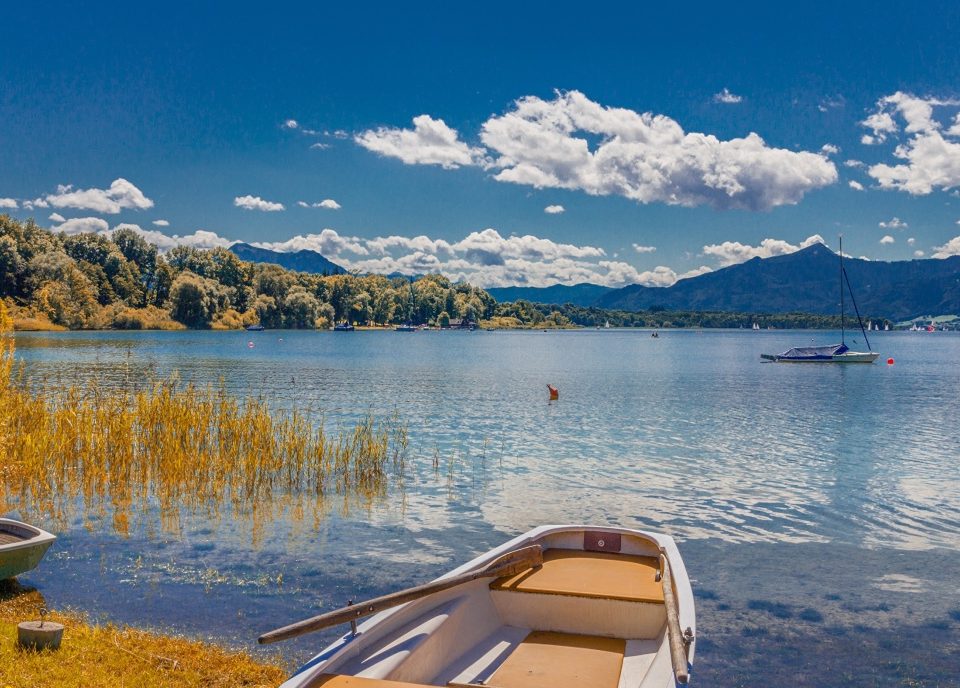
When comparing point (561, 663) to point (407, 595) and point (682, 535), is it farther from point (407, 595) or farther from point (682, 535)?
point (682, 535)

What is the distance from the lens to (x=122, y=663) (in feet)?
27.2

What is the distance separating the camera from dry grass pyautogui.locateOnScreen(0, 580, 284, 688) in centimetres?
762

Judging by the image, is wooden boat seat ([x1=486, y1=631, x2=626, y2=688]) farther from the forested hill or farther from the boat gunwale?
the forested hill

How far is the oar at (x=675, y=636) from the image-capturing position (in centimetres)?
591

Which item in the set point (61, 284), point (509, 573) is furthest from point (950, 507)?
point (61, 284)

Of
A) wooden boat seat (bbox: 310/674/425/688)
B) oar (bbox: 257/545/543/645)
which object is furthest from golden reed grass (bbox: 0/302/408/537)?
wooden boat seat (bbox: 310/674/425/688)

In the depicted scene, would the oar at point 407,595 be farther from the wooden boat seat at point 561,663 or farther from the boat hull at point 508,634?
the wooden boat seat at point 561,663

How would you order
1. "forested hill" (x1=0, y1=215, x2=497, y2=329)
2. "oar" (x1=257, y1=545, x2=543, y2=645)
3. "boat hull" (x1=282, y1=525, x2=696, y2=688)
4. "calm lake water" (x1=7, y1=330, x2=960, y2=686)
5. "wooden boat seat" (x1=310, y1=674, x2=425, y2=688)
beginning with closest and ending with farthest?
"wooden boat seat" (x1=310, y1=674, x2=425, y2=688), "boat hull" (x1=282, y1=525, x2=696, y2=688), "oar" (x1=257, y1=545, x2=543, y2=645), "calm lake water" (x1=7, y1=330, x2=960, y2=686), "forested hill" (x1=0, y1=215, x2=497, y2=329)

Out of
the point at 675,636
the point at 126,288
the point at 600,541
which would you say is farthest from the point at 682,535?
Answer: the point at 126,288

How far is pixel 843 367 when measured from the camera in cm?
7856

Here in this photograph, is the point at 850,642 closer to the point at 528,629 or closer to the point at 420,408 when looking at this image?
the point at 528,629

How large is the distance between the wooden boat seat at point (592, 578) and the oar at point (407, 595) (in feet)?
0.48

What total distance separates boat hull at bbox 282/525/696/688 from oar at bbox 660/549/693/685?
77mm

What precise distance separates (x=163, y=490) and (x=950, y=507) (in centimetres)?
1960
